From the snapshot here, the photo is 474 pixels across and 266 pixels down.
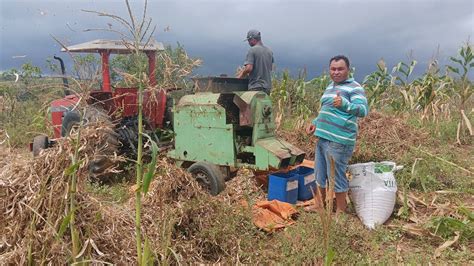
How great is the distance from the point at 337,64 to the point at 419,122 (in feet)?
15.9

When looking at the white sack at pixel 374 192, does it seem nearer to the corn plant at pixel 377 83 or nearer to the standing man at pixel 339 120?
the standing man at pixel 339 120

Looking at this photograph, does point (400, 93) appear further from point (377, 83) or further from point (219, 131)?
point (219, 131)

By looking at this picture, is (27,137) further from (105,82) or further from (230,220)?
(230,220)

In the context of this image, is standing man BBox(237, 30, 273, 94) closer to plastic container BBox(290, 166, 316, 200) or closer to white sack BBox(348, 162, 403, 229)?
plastic container BBox(290, 166, 316, 200)

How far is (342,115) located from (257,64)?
6.66 feet

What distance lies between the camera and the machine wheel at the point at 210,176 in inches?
185

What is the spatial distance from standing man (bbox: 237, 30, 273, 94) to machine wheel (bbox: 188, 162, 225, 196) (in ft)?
4.71

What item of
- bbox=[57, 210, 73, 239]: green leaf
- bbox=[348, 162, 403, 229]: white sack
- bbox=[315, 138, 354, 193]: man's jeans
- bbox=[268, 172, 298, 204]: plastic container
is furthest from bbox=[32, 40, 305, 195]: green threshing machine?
bbox=[57, 210, 73, 239]: green leaf

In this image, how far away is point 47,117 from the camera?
2543 mm

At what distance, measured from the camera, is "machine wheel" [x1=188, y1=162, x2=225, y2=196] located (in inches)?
185

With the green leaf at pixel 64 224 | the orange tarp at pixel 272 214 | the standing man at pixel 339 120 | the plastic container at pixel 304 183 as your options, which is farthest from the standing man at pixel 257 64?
the green leaf at pixel 64 224

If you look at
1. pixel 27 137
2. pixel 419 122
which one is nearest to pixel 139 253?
pixel 419 122

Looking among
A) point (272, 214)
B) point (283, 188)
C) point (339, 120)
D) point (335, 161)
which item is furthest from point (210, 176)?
point (339, 120)

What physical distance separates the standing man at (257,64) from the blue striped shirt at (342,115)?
1.79m
